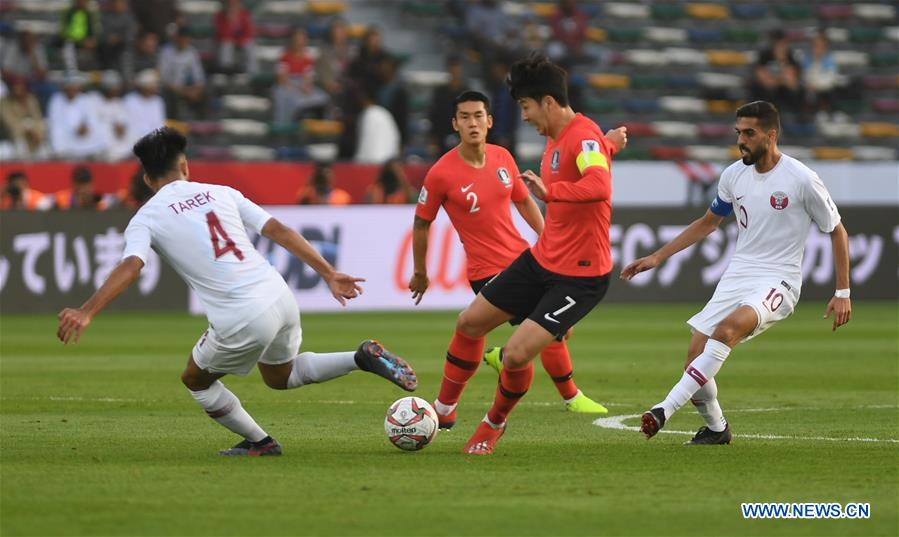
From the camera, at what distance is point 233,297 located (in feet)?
28.3

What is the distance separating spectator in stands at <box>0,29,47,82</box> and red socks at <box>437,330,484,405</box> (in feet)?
53.5

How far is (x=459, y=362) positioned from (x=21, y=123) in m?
15.2

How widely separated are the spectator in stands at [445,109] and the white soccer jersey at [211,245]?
52.6 feet

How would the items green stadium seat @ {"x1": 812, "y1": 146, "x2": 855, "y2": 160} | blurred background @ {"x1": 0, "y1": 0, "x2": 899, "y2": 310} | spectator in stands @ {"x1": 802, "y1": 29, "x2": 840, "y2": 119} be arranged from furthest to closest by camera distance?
spectator in stands @ {"x1": 802, "y1": 29, "x2": 840, "y2": 119} → green stadium seat @ {"x1": 812, "y1": 146, "x2": 855, "y2": 160} → blurred background @ {"x1": 0, "y1": 0, "x2": 899, "y2": 310}

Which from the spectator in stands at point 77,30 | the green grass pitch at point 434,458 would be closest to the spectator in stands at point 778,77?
the spectator in stands at point 77,30

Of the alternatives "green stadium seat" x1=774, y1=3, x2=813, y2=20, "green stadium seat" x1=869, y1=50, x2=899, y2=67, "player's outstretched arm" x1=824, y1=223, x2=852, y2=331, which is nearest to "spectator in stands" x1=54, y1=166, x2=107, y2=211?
"player's outstretched arm" x1=824, y1=223, x2=852, y2=331

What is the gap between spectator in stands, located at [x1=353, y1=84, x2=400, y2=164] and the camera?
82.5 feet

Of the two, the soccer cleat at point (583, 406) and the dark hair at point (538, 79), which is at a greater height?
the dark hair at point (538, 79)

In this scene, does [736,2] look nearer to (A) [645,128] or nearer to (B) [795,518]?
(A) [645,128]

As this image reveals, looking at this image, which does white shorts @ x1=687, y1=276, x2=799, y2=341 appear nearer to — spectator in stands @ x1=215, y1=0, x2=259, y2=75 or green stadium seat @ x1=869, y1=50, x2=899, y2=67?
spectator in stands @ x1=215, y1=0, x2=259, y2=75

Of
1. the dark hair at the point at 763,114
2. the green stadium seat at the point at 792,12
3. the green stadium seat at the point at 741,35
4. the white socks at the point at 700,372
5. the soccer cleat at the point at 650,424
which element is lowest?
the green stadium seat at the point at 741,35

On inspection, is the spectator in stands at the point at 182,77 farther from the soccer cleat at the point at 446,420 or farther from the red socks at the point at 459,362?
the red socks at the point at 459,362

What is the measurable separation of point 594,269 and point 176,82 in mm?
17633

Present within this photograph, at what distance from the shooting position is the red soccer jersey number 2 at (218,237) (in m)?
8.64
